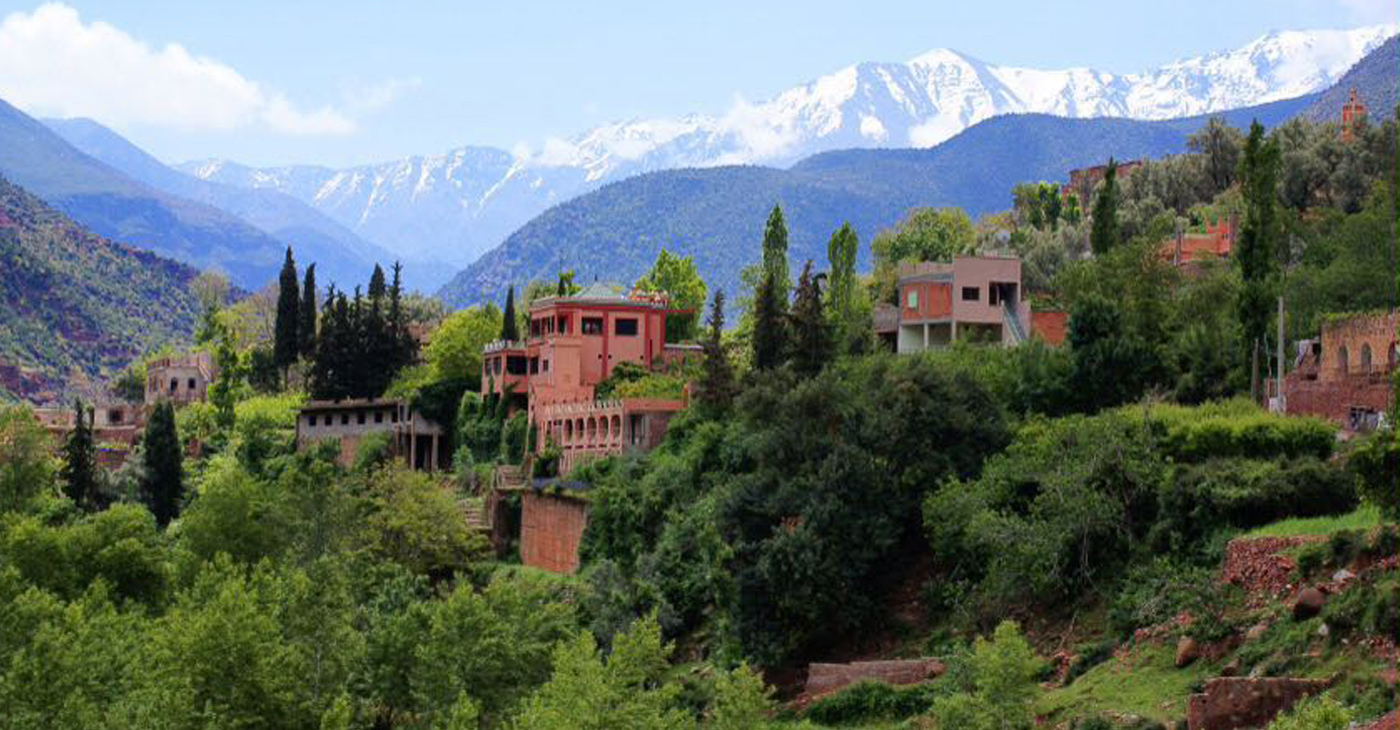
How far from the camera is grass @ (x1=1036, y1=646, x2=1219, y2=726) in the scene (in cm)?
3503

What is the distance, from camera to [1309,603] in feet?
115

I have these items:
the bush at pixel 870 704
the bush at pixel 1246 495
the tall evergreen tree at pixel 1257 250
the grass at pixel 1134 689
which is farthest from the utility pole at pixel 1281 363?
the bush at pixel 870 704

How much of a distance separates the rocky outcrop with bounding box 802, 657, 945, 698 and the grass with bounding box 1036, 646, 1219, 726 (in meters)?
4.72

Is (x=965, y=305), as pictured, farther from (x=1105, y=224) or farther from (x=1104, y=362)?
(x=1104, y=362)

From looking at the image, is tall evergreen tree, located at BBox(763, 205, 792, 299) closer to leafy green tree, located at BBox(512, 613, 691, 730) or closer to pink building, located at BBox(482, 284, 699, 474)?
pink building, located at BBox(482, 284, 699, 474)

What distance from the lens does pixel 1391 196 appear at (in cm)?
6262

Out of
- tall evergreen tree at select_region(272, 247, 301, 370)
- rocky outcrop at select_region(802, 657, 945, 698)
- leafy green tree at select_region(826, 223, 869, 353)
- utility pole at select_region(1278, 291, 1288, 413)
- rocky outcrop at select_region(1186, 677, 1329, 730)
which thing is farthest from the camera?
tall evergreen tree at select_region(272, 247, 301, 370)

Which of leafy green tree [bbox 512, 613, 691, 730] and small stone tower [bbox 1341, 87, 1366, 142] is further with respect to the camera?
small stone tower [bbox 1341, 87, 1366, 142]

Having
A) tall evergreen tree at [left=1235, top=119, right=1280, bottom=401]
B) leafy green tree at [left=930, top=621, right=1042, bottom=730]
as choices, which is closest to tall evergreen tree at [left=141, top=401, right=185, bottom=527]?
tall evergreen tree at [left=1235, top=119, right=1280, bottom=401]

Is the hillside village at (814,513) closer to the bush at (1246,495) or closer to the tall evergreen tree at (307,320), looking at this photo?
the bush at (1246,495)

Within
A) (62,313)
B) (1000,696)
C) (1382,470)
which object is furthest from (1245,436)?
(62,313)

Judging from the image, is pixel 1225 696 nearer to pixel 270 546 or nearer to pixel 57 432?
pixel 270 546

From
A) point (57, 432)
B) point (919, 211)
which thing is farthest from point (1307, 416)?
point (57, 432)

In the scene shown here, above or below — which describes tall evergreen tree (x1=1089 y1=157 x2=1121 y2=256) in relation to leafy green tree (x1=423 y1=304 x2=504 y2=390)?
above
